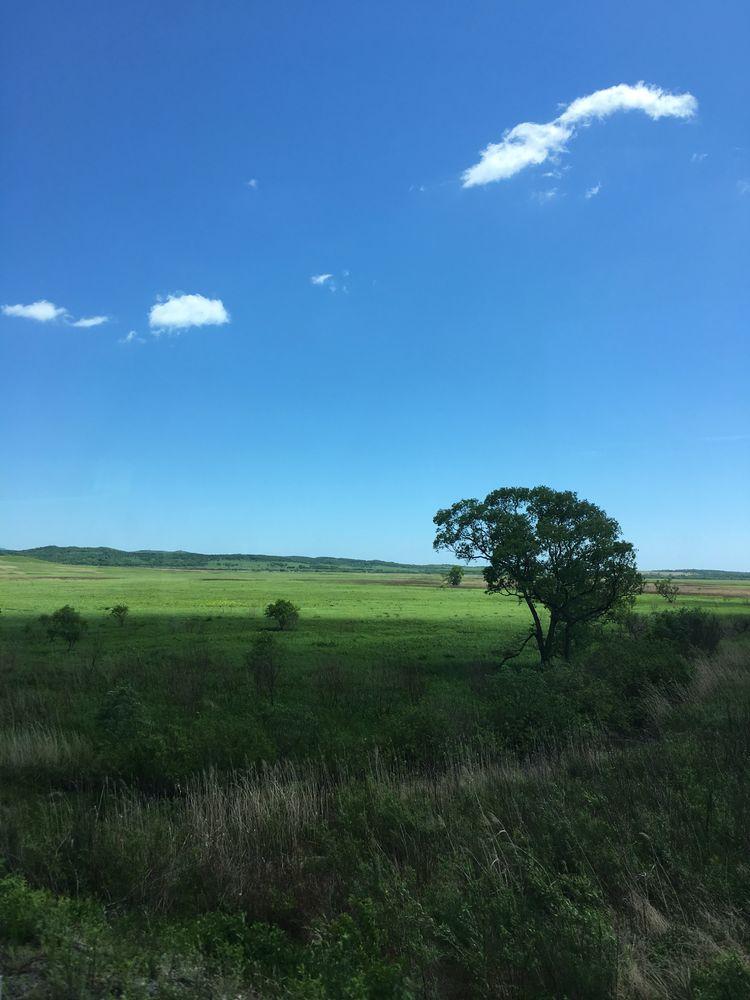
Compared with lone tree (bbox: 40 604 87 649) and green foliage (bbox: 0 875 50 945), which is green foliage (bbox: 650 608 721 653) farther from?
lone tree (bbox: 40 604 87 649)

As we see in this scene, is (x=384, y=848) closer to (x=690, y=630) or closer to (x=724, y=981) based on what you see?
(x=724, y=981)

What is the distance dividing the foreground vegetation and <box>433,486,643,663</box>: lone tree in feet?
39.2

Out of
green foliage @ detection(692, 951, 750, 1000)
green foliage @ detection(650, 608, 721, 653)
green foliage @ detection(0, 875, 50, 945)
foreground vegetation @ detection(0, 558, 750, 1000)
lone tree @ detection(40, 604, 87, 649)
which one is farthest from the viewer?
lone tree @ detection(40, 604, 87, 649)

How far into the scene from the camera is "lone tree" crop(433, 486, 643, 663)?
2764 cm

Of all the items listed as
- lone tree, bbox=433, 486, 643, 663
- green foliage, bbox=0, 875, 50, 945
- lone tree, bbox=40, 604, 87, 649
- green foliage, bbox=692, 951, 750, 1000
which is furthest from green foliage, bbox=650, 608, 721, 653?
lone tree, bbox=40, 604, 87, 649

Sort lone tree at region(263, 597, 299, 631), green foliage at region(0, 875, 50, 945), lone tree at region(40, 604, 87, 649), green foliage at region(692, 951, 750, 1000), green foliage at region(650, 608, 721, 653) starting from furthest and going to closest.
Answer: lone tree at region(263, 597, 299, 631), lone tree at region(40, 604, 87, 649), green foliage at region(650, 608, 721, 653), green foliage at region(0, 875, 50, 945), green foliage at region(692, 951, 750, 1000)

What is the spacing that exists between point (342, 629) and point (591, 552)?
26.1 m

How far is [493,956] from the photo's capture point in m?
4.69

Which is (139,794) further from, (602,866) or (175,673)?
(175,673)

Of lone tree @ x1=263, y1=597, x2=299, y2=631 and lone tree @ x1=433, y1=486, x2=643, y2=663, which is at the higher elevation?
lone tree @ x1=433, y1=486, x2=643, y2=663

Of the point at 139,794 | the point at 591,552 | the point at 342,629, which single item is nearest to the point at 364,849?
the point at 139,794

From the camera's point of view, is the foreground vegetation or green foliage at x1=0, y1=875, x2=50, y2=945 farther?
green foliage at x1=0, y1=875, x2=50, y2=945

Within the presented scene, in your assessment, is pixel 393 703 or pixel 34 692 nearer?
pixel 393 703

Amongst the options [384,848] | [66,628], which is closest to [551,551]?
[384,848]
